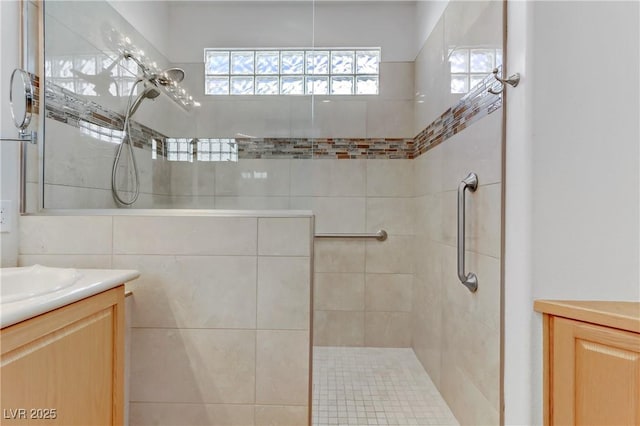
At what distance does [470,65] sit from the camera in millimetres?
1511

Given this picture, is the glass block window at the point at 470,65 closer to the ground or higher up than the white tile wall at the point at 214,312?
higher up

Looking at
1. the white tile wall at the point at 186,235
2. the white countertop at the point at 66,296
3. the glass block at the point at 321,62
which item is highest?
the glass block at the point at 321,62

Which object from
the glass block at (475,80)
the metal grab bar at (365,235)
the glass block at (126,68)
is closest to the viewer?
the glass block at (475,80)

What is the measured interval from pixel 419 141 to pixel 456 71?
0.66 m

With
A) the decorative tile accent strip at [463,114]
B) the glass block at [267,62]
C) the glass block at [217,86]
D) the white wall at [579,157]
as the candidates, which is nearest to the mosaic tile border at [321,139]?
the decorative tile accent strip at [463,114]

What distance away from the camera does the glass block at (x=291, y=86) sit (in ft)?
6.10

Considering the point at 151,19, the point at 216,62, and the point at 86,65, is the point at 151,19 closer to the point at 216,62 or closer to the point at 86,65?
the point at 216,62

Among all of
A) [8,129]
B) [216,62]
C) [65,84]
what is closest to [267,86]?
[216,62]

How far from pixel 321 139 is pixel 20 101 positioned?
64.3 inches

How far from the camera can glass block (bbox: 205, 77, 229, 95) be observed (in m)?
1.86

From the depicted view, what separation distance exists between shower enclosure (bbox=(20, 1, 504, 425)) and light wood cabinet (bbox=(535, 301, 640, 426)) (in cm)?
22

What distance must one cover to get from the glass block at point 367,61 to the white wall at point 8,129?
1.89 m

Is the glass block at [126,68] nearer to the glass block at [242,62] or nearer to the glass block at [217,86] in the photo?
the glass block at [217,86]

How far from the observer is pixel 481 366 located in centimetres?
134
